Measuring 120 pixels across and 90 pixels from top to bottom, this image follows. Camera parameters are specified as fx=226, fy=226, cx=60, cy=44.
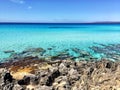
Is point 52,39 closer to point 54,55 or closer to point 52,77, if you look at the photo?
point 54,55

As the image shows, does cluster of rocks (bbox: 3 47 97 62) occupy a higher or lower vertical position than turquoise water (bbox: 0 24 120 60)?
higher

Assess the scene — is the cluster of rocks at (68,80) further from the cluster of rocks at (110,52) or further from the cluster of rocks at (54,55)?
the cluster of rocks at (110,52)

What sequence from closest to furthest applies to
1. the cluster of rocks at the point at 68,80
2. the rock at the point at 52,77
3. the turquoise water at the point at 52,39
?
the cluster of rocks at the point at 68,80 → the rock at the point at 52,77 → the turquoise water at the point at 52,39

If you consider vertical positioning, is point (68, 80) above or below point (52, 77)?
above

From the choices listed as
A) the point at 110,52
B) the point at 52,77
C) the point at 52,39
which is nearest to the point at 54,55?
the point at 110,52

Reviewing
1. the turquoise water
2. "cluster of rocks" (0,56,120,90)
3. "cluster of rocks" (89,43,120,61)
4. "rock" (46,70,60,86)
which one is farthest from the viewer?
the turquoise water

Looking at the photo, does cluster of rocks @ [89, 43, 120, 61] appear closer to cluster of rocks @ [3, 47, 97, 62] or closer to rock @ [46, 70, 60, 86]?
cluster of rocks @ [3, 47, 97, 62]

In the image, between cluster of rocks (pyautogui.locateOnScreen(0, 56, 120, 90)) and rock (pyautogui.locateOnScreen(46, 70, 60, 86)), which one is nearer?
cluster of rocks (pyautogui.locateOnScreen(0, 56, 120, 90))

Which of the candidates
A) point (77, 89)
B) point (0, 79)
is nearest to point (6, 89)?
point (0, 79)

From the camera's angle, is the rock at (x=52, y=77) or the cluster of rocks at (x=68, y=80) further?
the rock at (x=52, y=77)

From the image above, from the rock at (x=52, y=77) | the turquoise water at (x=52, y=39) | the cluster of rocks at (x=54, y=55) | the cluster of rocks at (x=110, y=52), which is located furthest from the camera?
the turquoise water at (x=52, y=39)

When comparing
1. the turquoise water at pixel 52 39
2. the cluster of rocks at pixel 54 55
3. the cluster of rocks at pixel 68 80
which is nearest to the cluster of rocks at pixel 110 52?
the cluster of rocks at pixel 54 55

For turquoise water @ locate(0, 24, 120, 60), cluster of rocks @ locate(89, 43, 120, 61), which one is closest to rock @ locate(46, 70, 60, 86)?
cluster of rocks @ locate(89, 43, 120, 61)

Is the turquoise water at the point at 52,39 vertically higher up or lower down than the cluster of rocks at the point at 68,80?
lower down
